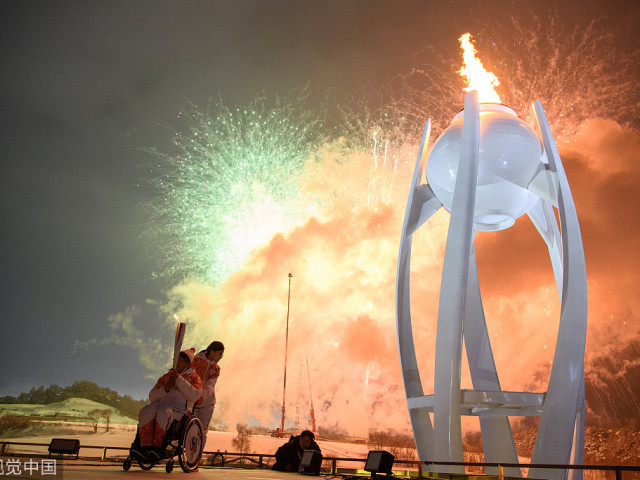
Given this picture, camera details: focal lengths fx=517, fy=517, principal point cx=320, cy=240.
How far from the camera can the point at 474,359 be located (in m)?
15.6

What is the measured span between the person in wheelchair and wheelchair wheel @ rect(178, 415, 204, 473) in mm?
198

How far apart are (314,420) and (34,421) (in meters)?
32.2

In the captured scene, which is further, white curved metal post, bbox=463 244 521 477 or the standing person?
white curved metal post, bbox=463 244 521 477

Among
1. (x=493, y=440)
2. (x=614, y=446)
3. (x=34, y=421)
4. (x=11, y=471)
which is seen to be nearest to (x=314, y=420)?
(x=34, y=421)

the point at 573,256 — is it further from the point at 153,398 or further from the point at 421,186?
the point at 153,398

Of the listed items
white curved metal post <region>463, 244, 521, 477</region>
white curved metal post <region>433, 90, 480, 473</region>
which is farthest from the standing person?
white curved metal post <region>463, 244, 521, 477</region>

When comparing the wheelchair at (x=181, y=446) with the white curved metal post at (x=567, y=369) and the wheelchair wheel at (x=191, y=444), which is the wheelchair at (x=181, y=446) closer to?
the wheelchair wheel at (x=191, y=444)

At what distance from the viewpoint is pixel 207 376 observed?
8.75 meters

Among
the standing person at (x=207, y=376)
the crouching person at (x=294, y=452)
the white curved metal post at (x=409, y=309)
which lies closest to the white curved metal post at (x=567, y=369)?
the white curved metal post at (x=409, y=309)

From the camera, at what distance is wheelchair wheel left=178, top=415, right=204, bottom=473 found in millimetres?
7309

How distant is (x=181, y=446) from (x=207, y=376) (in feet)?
5.34

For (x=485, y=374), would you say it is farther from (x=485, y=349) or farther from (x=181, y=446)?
(x=181, y=446)

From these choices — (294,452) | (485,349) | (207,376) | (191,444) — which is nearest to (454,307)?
(485,349)

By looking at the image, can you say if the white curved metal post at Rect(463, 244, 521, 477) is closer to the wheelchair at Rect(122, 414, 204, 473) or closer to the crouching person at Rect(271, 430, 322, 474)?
the crouching person at Rect(271, 430, 322, 474)
